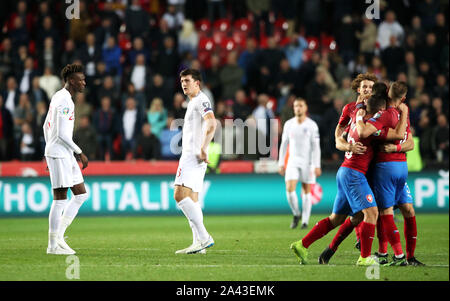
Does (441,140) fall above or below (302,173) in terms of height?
above

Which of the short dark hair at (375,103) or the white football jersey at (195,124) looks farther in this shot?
the white football jersey at (195,124)

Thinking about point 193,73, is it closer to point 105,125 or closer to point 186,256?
point 186,256

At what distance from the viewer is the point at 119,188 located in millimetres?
17609

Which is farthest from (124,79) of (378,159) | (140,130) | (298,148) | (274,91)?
(378,159)

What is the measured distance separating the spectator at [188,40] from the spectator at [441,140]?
22.6ft

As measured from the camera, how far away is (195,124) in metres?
10.2

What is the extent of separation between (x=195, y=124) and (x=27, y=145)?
955cm

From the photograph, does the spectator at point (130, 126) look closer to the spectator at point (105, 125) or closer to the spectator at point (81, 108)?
the spectator at point (105, 125)

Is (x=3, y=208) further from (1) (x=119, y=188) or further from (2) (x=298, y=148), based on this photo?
(2) (x=298, y=148)

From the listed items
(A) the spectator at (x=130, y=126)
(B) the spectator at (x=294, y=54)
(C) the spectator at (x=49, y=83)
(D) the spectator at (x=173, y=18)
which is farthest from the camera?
(D) the spectator at (x=173, y=18)

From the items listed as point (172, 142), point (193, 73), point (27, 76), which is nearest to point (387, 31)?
point (172, 142)

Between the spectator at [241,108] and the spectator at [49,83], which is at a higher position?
the spectator at [49,83]

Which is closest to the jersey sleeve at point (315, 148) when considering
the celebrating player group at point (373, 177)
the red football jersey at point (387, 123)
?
the celebrating player group at point (373, 177)

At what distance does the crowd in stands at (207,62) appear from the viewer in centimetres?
1933
